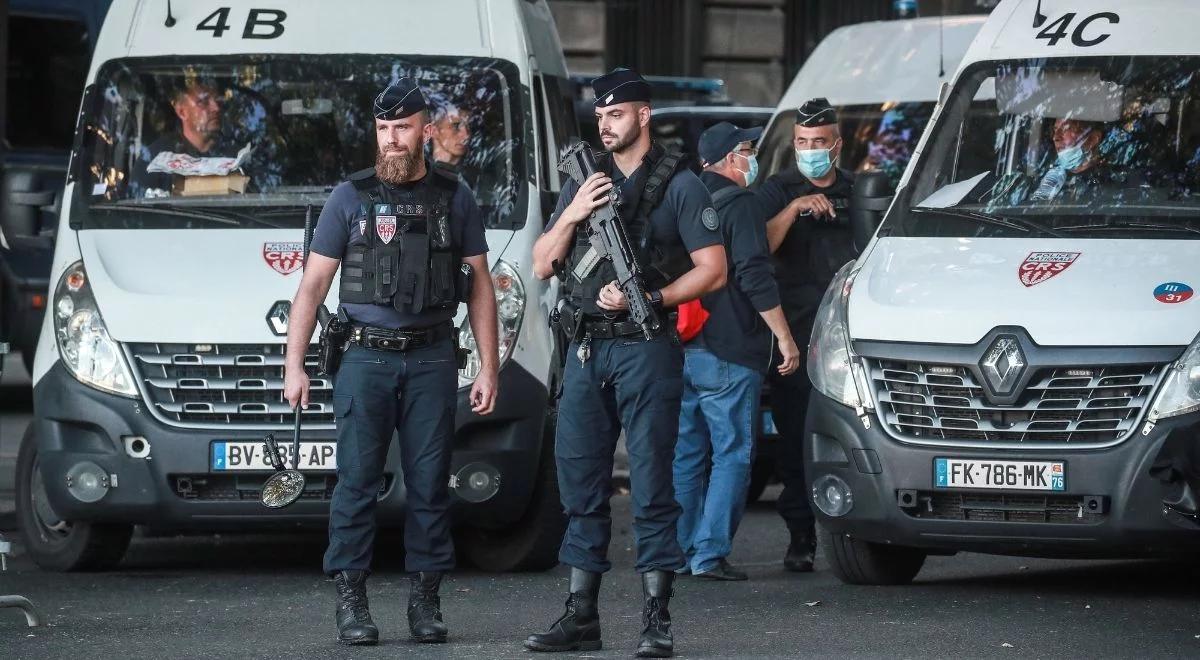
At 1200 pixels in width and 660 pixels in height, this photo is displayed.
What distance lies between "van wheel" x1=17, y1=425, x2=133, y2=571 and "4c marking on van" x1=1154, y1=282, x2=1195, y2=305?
402 cm

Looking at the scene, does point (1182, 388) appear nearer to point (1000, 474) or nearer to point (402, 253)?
point (1000, 474)

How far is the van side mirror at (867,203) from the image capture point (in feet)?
29.0

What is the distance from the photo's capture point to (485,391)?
758 centimetres

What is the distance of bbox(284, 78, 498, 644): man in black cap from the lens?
291 inches

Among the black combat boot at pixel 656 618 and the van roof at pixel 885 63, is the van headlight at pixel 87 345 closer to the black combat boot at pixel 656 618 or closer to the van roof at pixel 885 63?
the black combat boot at pixel 656 618

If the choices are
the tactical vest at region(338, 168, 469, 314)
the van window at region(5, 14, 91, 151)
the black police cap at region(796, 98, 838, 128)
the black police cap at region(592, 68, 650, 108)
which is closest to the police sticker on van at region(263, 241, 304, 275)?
the tactical vest at region(338, 168, 469, 314)

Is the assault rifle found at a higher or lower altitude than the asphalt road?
higher

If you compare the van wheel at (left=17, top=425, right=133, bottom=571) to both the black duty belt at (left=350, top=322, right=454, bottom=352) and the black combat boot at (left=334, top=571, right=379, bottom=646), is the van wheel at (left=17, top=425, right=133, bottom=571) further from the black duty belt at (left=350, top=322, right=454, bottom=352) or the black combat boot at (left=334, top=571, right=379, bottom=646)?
the black duty belt at (left=350, top=322, right=454, bottom=352)

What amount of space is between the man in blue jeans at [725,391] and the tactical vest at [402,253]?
1646 mm

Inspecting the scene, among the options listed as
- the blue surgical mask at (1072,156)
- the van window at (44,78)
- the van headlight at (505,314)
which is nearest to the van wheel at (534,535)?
the van headlight at (505,314)

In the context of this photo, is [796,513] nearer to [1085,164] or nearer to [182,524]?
[1085,164]

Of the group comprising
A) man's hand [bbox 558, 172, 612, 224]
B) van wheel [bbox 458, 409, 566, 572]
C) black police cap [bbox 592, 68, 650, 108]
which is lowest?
van wheel [bbox 458, 409, 566, 572]

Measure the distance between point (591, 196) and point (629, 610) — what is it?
1.82 metres

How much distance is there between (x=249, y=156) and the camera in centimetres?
920
